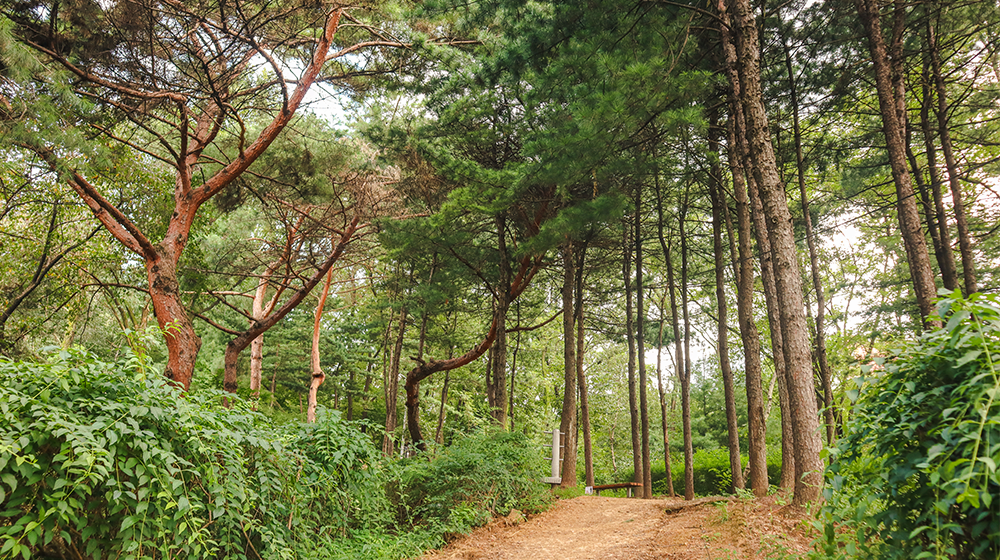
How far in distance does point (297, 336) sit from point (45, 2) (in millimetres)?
16196

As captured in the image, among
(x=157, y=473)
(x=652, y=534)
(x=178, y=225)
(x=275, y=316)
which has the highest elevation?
(x=178, y=225)

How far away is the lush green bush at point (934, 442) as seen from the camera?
152 centimetres

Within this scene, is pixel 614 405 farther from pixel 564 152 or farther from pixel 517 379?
pixel 564 152

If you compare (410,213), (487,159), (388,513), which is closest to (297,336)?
(410,213)

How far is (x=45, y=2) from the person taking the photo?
5926 millimetres

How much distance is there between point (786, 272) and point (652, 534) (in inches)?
127

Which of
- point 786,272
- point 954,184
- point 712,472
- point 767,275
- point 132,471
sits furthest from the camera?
point 712,472

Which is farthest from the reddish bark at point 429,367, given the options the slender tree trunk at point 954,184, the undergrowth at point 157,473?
the slender tree trunk at point 954,184

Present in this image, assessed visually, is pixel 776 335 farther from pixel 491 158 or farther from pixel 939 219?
pixel 491 158

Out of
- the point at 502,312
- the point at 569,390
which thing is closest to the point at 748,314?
the point at 569,390

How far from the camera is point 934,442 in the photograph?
1788 millimetres

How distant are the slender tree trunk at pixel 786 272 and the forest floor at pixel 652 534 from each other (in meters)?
0.53

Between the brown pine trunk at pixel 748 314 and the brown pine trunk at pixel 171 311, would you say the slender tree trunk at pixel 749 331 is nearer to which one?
the brown pine trunk at pixel 748 314

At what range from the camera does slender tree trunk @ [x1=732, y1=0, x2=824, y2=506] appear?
4980 millimetres
